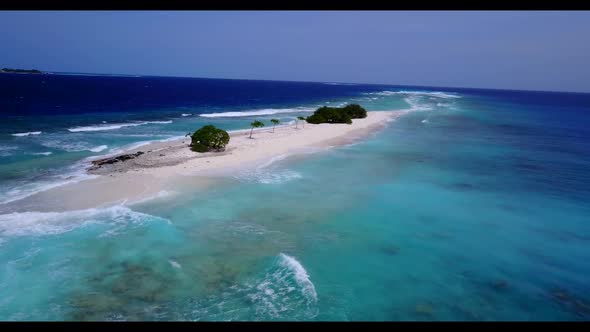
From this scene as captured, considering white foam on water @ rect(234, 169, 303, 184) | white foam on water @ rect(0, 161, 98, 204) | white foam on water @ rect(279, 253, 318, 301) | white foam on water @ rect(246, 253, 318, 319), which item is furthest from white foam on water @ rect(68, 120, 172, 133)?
white foam on water @ rect(246, 253, 318, 319)

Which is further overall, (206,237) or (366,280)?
(206,237)

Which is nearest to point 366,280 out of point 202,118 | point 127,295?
point 127,295

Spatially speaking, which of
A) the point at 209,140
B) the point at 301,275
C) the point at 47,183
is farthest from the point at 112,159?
the point at 301,275

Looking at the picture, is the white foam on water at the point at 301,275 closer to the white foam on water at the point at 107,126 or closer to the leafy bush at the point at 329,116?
the white foam on water at the point at 107,126

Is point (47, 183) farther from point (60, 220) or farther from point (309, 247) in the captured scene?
point (309, 247)
